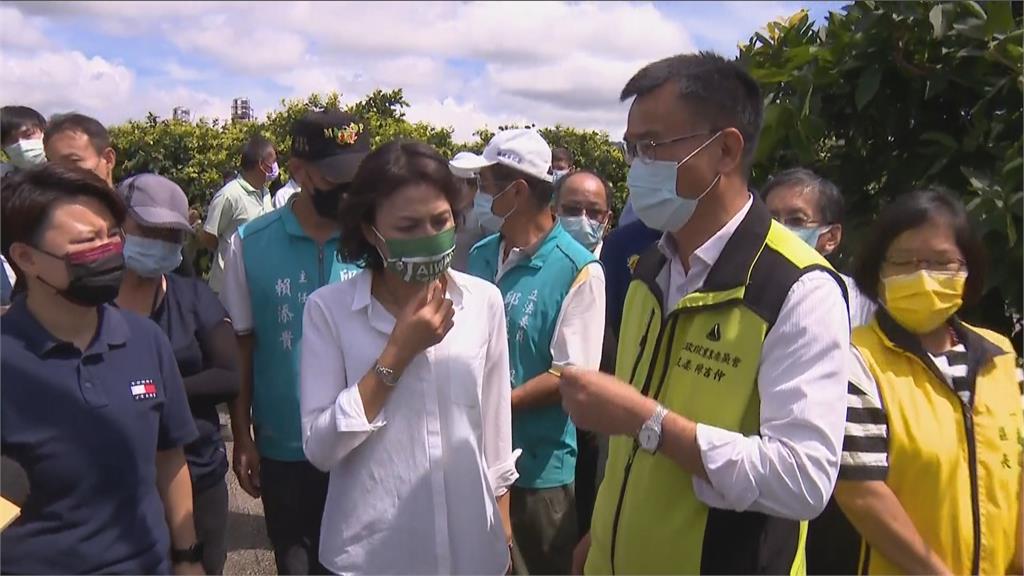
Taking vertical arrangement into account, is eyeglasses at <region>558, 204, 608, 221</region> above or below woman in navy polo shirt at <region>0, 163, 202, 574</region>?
above

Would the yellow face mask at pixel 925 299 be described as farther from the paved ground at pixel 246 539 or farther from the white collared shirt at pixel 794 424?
the paved ground at pixel 246 539

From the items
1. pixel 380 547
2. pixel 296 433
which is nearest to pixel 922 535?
pixel 380 547

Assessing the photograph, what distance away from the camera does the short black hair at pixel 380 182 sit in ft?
7.61

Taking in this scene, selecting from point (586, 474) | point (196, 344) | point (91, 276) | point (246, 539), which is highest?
point (91, 276)

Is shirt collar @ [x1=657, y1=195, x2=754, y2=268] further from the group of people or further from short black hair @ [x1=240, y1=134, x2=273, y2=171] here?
short black hair @ [x1=240, y1=134, x2=273, y2=171]

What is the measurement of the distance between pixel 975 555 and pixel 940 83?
1647mm

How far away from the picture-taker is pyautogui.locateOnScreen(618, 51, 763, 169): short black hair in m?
1.87

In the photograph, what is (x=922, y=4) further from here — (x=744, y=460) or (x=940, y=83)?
(x=744, y=460)

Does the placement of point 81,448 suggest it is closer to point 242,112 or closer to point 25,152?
point 25,152

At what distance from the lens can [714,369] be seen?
180cm

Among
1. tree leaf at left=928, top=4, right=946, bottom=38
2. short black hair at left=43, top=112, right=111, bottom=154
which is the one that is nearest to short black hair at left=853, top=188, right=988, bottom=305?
tree leaf at left=928, top=4, right=946, bottom=38

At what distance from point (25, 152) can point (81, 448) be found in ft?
11.6

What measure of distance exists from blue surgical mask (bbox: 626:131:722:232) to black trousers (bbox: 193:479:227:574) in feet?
6.39

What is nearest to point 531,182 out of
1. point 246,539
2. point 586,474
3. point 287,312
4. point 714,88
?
point 287,312
